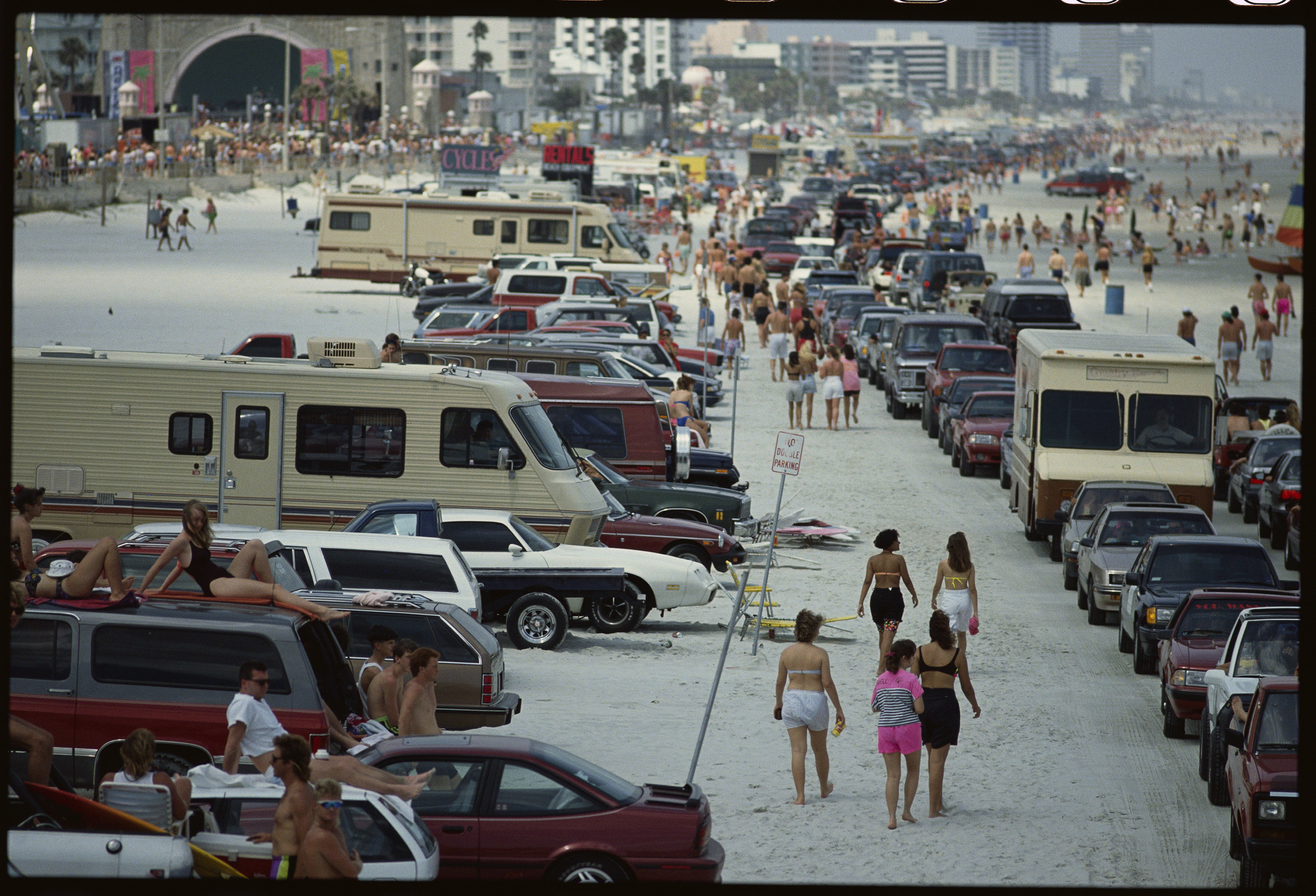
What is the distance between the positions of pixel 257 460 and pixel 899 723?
358 inches

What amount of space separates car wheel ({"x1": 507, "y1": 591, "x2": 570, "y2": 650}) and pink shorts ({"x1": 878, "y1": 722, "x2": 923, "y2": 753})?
4995mm

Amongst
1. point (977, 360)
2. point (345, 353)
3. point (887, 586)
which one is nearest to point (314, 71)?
point (977, 360)

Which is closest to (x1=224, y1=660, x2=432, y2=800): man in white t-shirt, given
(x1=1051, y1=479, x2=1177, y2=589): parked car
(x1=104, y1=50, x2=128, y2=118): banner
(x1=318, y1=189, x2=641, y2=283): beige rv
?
(x1=1051, y1=479, x2=1177, y2=589): parked car

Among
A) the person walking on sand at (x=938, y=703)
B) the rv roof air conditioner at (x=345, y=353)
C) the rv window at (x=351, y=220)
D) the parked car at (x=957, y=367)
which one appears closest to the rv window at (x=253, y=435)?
the rv roof air conditioner at (x=345, y=353)

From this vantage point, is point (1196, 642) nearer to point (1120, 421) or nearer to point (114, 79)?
point (1120, 421)

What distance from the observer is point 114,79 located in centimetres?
8981

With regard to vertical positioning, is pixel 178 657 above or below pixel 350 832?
above

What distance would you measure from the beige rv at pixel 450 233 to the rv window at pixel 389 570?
33778 millimetres

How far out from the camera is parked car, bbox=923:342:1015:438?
97.9ft

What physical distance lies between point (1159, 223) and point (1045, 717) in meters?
90.3

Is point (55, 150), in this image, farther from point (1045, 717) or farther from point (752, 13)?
point (752, 13)

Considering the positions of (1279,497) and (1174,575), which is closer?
(1174,575)

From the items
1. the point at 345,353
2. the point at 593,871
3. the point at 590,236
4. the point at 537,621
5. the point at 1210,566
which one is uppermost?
the point at 590,236

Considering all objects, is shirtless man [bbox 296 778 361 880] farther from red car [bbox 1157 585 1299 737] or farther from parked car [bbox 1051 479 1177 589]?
parked car [bbox 1051 479 1177 589]
